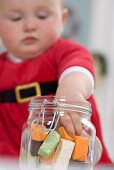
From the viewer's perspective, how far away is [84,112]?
1.86 feet

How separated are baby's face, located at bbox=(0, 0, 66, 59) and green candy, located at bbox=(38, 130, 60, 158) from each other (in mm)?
332

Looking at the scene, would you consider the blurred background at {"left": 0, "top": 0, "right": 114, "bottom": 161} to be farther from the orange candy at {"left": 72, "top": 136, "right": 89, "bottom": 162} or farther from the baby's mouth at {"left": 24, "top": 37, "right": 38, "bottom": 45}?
the orange candy at {"left": 72, "top": 136, "right": 89, "bottom": 162}

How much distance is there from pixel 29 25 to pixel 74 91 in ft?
0.75

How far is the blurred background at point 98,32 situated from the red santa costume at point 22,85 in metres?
1.07

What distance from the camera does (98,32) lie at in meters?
1.97

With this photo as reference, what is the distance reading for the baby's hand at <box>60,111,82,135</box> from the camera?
55 centimetres

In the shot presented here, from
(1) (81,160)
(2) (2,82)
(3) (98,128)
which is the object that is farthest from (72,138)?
(2) (2,82)

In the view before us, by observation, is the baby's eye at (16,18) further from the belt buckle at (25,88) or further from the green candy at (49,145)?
the green candy at (49,145)

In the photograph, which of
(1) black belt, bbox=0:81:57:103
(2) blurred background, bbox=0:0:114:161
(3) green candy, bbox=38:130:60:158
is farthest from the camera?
(2) blurred background, bbox=0:0:114:161

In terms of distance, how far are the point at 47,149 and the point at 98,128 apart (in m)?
0.27

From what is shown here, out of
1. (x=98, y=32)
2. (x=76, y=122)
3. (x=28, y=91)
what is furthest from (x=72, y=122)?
(x=98, y=32)

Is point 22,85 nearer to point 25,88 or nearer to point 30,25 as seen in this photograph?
point 25,88

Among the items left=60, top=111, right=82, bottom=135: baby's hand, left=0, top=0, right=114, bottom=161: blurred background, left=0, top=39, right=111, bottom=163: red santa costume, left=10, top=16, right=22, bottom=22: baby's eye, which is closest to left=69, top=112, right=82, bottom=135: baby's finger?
left=60, top=111, right=82, bottom=135: baby's hand

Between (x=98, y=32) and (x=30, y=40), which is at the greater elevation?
(x=30, y=40)
